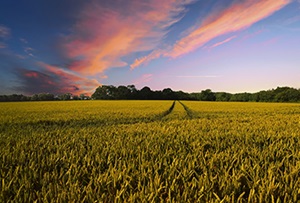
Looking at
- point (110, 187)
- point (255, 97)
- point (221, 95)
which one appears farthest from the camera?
point (221, 95)

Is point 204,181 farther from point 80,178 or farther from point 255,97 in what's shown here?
point 255,97

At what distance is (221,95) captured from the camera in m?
124

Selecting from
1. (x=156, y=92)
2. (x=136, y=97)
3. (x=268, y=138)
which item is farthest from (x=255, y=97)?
(x=268, y=138)

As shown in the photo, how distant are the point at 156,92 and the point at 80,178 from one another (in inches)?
4544

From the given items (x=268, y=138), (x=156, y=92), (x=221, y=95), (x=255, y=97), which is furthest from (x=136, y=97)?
(x=268, y=138)

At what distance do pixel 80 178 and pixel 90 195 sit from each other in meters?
0.85

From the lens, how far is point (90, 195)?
6.81 feet

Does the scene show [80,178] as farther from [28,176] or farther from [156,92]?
[156,92]

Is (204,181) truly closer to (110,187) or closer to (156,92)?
(110,187)

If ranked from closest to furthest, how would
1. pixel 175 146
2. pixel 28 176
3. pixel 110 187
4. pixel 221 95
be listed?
pixel 110 187
pixel 28 176
pixel 175 146
pixel 221 95

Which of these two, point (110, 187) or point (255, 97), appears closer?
point (110, 187)

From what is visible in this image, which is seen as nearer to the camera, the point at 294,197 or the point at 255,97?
the point at 294,197

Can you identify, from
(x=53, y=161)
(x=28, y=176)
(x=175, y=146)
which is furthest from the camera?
(x=175, y=146)

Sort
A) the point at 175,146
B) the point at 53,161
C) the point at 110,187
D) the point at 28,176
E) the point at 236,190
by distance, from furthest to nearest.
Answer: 1. the point at 175,146
2. the point at 53,161
3. the point at 28,176
4. the point at 110,187
5. the point at 236,190
